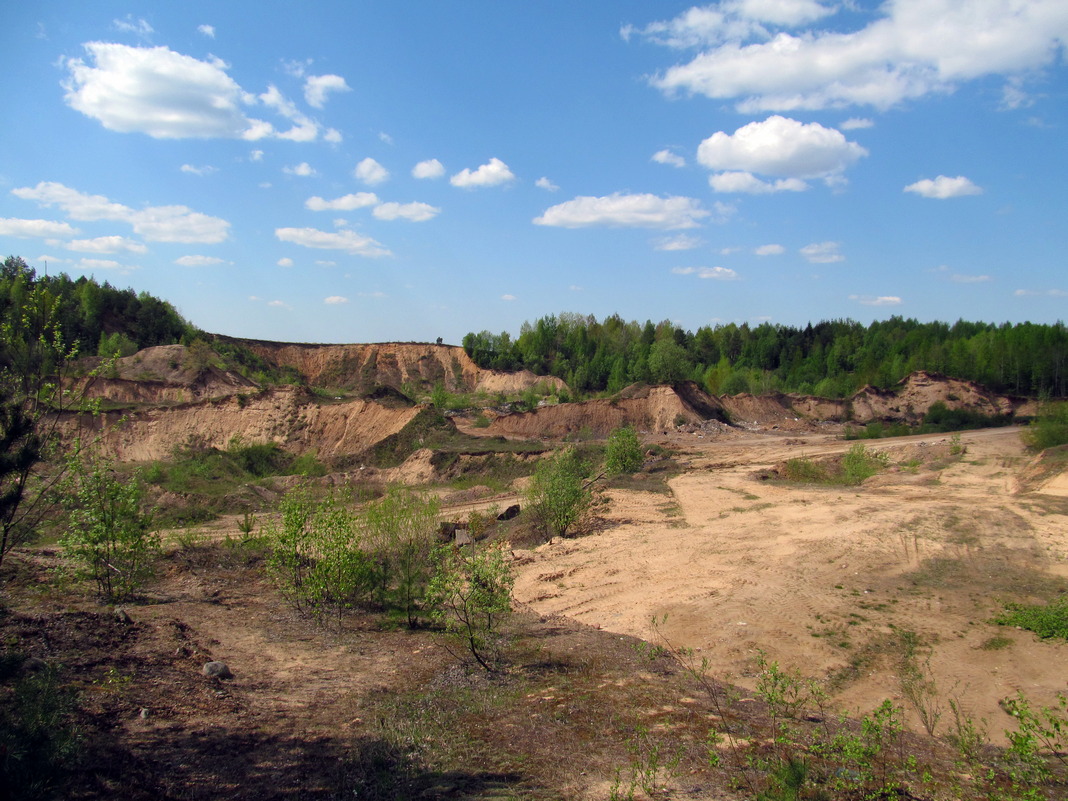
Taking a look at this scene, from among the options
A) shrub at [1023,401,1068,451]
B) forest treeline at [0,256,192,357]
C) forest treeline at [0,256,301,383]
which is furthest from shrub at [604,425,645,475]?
forest treeline at [0,256,192,357]

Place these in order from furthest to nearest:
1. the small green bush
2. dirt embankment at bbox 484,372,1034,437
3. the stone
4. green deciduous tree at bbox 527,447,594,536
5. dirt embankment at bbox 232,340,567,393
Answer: dirt embankment at bbox 232,340,567,393 < dirt embankment at bbox 484,372,1034,437 < green deciduous tree at bbox 527,447,594,536 < the small green bush < the stone

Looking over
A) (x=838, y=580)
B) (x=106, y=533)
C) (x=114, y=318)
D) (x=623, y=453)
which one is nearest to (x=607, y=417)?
(x=623, y=453)

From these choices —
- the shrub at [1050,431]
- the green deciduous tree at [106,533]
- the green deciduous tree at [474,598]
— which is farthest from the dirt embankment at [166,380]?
the shrub at [1050,431]

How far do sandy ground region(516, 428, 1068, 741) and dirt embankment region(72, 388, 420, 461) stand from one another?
1771 centimetres

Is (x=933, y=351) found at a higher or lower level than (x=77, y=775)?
higher

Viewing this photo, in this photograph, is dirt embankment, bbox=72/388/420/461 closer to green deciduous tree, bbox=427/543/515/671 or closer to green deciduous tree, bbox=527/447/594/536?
green deciduous tree, bbox=527/447/594/536

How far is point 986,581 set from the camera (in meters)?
13.0

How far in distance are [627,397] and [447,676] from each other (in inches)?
1759

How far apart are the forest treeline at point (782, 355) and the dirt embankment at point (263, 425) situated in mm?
31352

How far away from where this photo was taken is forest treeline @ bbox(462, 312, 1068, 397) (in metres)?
63.1

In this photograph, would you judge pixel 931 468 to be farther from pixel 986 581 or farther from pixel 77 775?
pixel 77 775

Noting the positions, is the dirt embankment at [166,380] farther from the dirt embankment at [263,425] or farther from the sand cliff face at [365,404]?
the dirt embankment at [263,425]

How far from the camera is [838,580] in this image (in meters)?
13.4

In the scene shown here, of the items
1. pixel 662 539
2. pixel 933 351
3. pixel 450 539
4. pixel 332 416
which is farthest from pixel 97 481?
pixel 933 351
